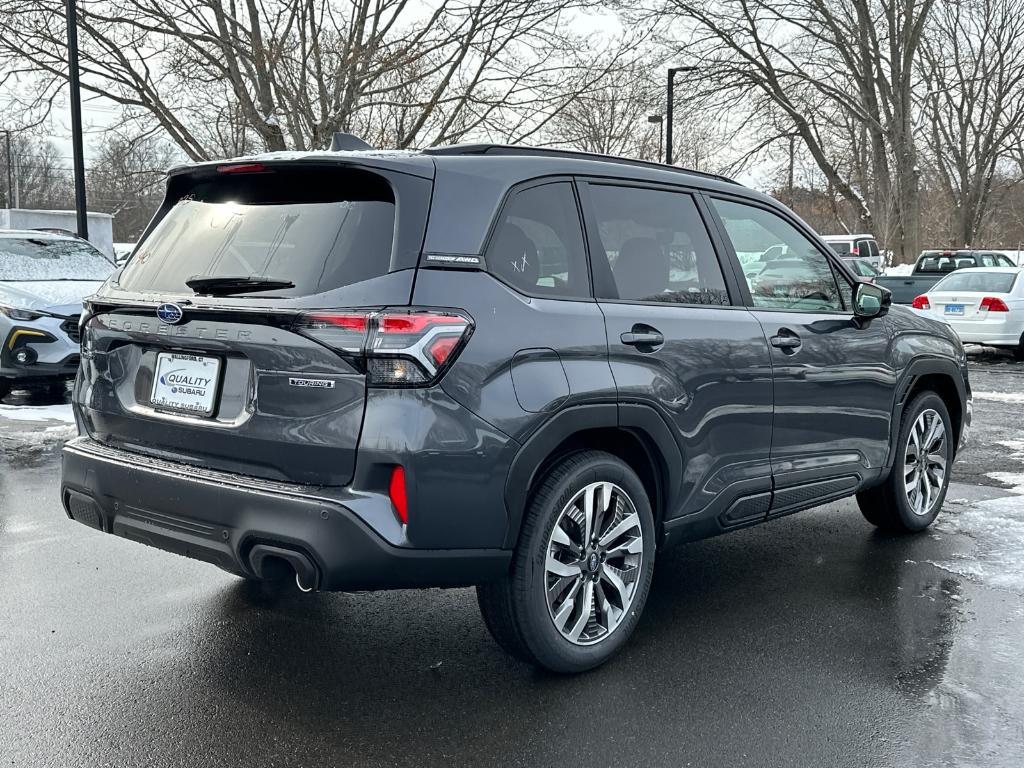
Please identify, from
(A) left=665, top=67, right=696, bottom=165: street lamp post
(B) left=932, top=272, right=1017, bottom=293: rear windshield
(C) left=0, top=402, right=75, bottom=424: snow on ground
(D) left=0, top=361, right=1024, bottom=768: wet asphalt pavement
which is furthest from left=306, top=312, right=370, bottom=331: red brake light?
(A) left=665, top=67, right=696, bottom=165: street lamp post

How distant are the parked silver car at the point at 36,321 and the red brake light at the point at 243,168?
22.0ft

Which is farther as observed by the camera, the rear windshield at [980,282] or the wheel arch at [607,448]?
the rear windshield at [980,282]

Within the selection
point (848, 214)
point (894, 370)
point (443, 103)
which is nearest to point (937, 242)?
point (848, 214)

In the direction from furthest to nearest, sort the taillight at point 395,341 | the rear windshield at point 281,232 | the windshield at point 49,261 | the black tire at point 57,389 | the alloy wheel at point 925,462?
the black tire at point 57,389, the windshield at point 49,261, the alloy wheel at point 925,462, the rear windshield at point 281,232, the taillight at point 395,341

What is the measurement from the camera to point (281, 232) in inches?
136

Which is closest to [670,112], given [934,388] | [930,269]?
[930,269]

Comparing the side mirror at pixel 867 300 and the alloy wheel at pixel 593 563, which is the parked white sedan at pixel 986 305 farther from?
the alloy wheel at pixel 593 563

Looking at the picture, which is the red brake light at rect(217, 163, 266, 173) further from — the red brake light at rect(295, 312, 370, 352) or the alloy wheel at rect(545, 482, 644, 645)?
the alloy wheel at rect(545, 482, 644, 645)

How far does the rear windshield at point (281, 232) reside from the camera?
129 inches

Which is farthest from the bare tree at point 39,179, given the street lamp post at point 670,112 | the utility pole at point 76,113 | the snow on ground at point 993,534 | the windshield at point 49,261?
the snow on ground at point 993,534

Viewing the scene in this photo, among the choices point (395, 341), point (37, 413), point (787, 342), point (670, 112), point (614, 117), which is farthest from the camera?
point (614, 117)

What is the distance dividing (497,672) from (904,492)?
2829 mm

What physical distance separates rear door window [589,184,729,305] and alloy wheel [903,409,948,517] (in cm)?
192

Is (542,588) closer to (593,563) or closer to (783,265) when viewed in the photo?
(593,563)
